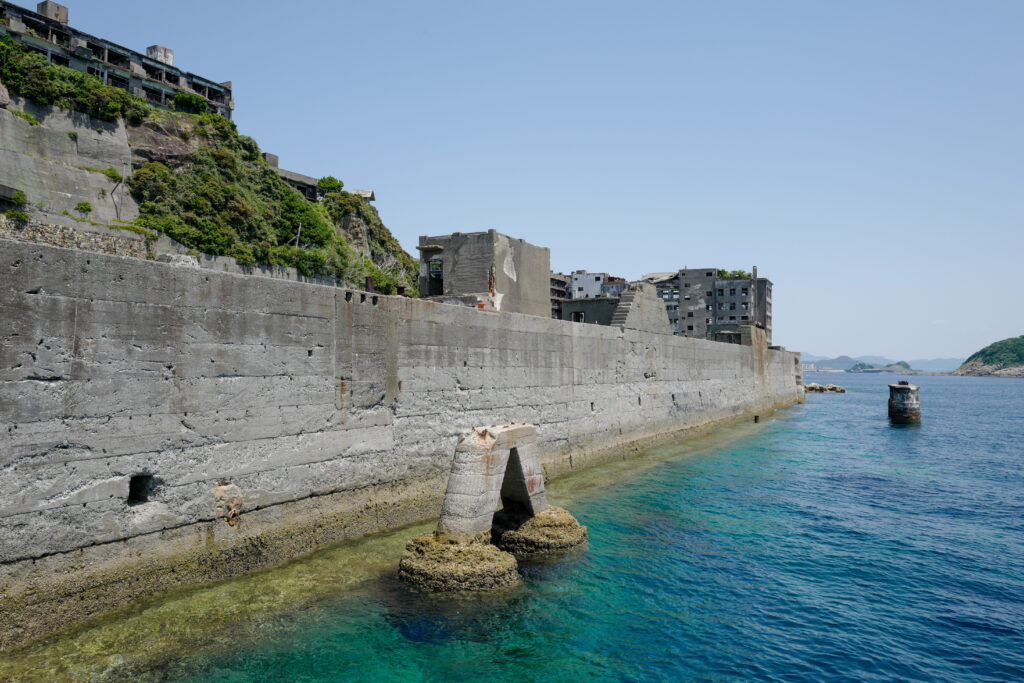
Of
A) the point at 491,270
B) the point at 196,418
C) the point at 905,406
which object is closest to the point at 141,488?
the point at 196,418

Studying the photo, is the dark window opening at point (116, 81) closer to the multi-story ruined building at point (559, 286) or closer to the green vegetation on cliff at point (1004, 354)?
the multi-story ruined building at point (559, 286)

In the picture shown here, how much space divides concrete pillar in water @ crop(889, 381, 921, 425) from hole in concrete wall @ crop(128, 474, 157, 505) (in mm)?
41295

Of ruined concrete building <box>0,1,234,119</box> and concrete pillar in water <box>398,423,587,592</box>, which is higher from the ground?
ruined concrete building <box>0,1,234,119</box>

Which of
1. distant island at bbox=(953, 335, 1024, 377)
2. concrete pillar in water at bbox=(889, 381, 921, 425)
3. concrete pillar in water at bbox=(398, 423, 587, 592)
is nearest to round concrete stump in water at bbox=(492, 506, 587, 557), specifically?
concrete pillar in water at bbox=(398, 423, 587, 592)

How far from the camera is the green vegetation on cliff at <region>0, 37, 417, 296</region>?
43.6 meters

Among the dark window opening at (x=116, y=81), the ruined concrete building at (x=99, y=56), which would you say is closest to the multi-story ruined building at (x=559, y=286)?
the ruined concrete building at (x=99, y=56)

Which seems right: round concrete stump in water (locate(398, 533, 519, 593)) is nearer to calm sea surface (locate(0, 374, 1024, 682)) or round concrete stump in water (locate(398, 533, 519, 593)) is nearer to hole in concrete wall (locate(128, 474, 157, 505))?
calm sea surface (locate(0, 374, 1024, 682))

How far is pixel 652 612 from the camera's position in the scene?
29.3 feet

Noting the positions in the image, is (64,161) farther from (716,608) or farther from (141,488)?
(716,608)

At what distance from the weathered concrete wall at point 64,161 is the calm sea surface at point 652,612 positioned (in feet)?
108

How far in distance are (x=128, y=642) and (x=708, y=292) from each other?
89723mm

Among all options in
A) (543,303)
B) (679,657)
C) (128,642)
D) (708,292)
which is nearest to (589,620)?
(679,657)

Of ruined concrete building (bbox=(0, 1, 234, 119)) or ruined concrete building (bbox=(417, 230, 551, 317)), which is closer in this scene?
ruined concrete building (bbox=(417, 230, 551, 317))

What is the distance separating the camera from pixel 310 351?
10594 mm
